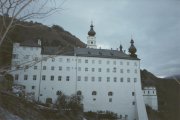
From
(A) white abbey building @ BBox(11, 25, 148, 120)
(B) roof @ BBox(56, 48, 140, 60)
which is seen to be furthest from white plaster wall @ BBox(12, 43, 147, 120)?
(B) roof @ BBox(56, 48, 140, 60)

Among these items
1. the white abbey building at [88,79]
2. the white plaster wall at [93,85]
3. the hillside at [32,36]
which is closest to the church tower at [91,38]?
the hillside at [32,36]

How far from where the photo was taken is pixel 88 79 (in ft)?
148

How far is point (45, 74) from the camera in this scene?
143 feet

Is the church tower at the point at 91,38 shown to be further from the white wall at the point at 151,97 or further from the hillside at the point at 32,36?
the white wall at the point at 151,97

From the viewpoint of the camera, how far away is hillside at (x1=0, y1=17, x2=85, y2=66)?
4512mm

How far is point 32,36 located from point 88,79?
38.4 metres

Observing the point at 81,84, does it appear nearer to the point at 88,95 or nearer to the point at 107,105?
the point at 88,95

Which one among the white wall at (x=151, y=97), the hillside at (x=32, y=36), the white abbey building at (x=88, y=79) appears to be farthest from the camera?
the white wall at (x=151, y=97)

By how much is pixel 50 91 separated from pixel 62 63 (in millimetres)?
6135

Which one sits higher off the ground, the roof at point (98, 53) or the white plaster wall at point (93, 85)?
the roof at point (98, 53)

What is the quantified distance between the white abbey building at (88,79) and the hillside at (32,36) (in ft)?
14.7

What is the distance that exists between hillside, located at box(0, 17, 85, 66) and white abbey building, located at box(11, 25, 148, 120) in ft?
14.7

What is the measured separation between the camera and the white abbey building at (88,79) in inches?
1688

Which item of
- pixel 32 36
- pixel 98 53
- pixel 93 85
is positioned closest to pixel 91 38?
pixel 98 53
